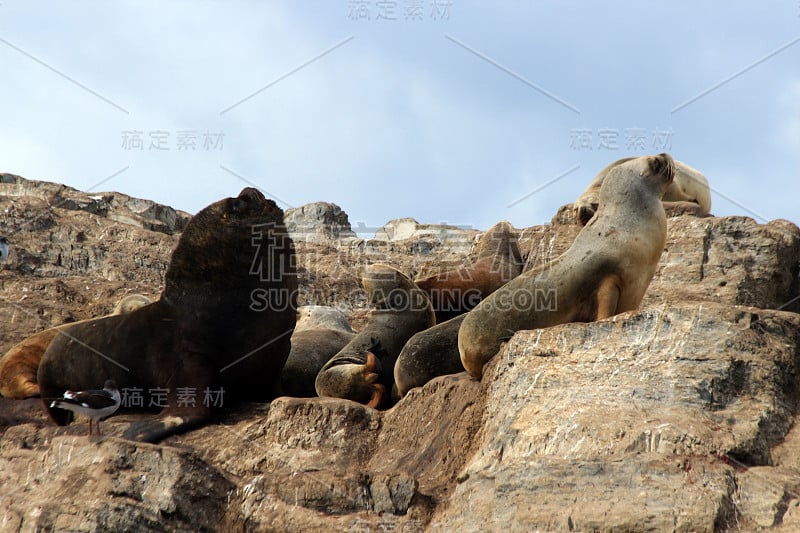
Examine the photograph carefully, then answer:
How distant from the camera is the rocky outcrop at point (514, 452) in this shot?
5.72 metres

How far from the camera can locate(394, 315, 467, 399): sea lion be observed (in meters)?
8.34

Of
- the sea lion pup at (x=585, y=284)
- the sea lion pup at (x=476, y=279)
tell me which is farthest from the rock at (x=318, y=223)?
the sea lion pup at (x=585, y=284)

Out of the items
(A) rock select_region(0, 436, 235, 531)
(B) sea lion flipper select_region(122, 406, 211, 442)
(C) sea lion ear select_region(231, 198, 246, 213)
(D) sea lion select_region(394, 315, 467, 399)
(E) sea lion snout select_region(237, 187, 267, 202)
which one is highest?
(E) sea lion snout select_region(237, 187, 267, 202)

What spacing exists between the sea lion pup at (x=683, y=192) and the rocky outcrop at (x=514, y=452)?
3.86 meters

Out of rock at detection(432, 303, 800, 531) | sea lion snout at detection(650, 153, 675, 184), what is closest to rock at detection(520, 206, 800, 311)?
sea lion snout at detection(650, 153, 675, 184)

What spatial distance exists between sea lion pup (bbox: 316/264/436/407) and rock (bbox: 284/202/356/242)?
33.9 ft

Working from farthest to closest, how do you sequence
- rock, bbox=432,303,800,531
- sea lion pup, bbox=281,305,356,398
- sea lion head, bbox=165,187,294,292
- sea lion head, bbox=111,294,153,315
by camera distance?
sea lion head, bbox=111,294,153,315
sea lion pup, bbox=281,305,356,398
sea lion head, bbox=165,187,294,292
rock, bbox=432,303,800,531

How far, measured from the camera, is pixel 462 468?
22.2 feet

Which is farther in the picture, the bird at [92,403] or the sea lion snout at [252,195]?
the sea lion snout at [252,195]

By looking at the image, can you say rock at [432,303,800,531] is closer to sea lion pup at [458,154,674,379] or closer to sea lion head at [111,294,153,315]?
sea lion pup at [458,154,674,379]

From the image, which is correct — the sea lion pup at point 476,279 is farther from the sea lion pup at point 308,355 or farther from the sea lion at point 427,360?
the sea lion at point 427,360

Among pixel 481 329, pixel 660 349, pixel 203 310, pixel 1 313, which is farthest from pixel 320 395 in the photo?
pixel 1 313

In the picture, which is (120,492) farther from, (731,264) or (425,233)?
(425,233)

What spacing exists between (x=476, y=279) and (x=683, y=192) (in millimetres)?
2334
